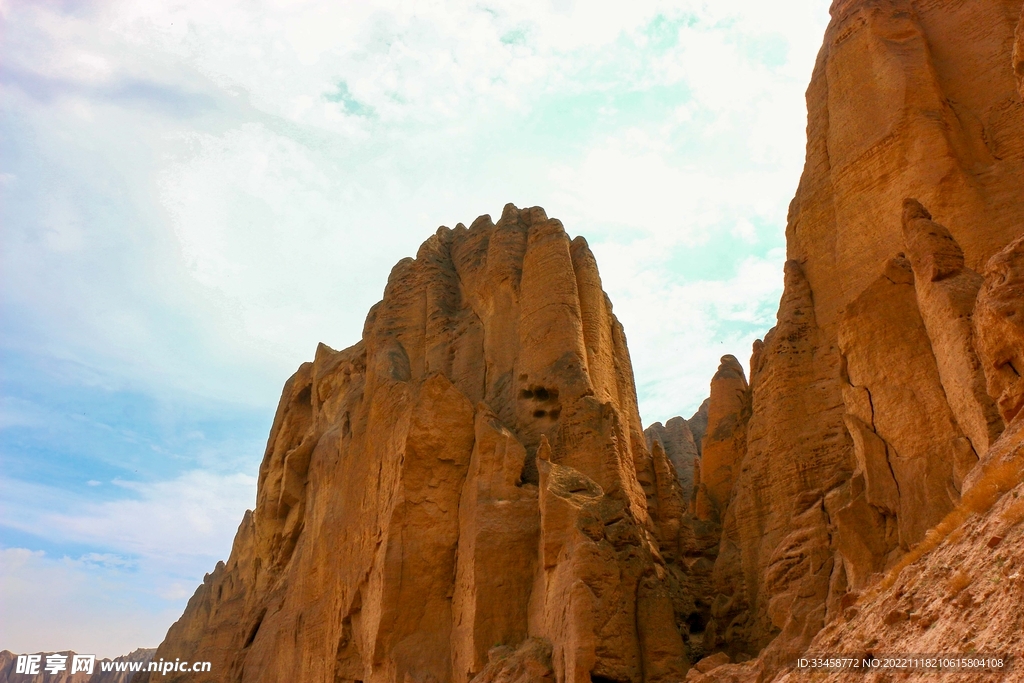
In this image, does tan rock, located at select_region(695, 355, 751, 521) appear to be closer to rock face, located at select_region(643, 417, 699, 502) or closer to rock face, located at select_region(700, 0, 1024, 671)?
rock face, located at select_region(700, 0, 1024, 671)

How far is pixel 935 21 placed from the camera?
21.7m

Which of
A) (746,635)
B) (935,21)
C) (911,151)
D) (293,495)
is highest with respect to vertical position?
(935,21)

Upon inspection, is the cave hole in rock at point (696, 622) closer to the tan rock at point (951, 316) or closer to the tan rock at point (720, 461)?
the tan rock at point (720, 461)

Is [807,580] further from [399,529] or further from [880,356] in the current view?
[399,529]

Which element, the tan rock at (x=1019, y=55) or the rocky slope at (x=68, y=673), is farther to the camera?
the rocky slope at (x=68, y=673)

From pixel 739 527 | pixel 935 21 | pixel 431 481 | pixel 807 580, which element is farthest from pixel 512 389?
pixel 935 21

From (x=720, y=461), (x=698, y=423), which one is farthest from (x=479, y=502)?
(x=698, y=423)

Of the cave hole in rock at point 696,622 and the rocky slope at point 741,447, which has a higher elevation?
the rocky slope at point 741,447

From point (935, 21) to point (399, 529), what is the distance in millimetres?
19381

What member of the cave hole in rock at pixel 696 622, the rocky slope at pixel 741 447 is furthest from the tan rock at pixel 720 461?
the cave hole in rock at pixel 696 622

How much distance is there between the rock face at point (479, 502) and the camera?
60.4ft

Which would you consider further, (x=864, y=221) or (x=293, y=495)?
(x=293, y=495)

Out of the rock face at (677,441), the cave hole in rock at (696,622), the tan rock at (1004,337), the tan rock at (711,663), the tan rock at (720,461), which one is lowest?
the tan rock at (711,663)

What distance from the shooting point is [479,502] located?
21.8 meters
